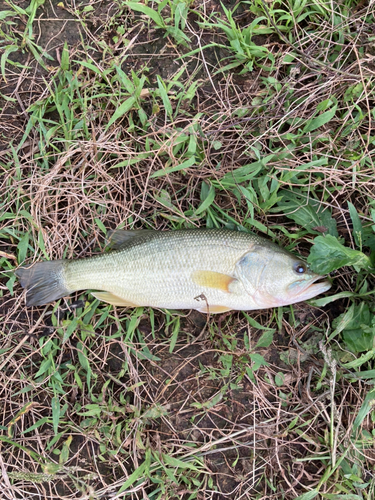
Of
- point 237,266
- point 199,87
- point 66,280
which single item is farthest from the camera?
point 199,87

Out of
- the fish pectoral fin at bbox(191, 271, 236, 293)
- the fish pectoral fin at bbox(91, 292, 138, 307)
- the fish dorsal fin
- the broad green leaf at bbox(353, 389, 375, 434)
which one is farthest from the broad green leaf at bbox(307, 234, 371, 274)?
the fish pectoral fin at bbox(91, 292, 138, 307)

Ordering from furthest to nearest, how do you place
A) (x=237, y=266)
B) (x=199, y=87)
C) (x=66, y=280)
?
(x=199, y=87)
(x=66, y=280)
(x=237, y=266)

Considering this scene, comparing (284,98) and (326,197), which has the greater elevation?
(284,98)

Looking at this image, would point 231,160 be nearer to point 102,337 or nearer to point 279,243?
point 279,243

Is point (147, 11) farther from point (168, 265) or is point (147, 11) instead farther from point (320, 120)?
point (168, 265)

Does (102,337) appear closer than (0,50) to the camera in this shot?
Yes

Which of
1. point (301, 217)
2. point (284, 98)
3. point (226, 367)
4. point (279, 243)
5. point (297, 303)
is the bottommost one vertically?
point (226, 367)

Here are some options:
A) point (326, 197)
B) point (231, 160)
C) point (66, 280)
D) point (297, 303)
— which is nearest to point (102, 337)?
point (66, 280)
